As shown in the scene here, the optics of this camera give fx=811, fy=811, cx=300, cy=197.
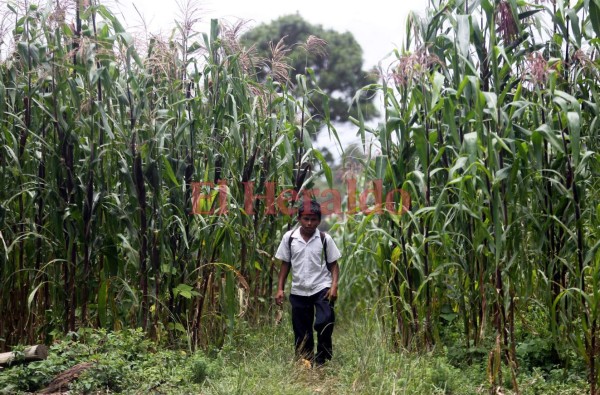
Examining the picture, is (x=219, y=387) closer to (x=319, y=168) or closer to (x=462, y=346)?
(x=462, y=346)

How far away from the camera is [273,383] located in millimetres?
4613

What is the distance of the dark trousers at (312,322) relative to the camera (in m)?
5.78

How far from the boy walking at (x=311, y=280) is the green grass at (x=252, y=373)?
303 millimetres

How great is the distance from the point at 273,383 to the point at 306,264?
136cm

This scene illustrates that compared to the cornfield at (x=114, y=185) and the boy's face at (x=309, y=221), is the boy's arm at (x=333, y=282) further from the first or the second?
the cornfield at (x=114, y=185)

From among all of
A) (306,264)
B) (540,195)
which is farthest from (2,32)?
(540,195)

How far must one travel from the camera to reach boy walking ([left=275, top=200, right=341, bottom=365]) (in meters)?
5.79

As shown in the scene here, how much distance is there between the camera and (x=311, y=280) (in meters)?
5.83

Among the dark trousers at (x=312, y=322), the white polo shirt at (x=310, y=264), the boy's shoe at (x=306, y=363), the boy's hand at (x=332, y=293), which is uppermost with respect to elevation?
the white polo shirt at (x=310, y=264)

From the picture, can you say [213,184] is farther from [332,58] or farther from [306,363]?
[332,58]

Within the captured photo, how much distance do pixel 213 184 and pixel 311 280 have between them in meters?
0.98

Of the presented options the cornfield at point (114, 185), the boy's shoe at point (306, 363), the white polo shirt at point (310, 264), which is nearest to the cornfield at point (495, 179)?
the white polo shirt at point (310, 264)

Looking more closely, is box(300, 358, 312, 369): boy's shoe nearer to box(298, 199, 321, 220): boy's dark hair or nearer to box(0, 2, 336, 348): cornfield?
box(0, 2, 336, 348): cornfield

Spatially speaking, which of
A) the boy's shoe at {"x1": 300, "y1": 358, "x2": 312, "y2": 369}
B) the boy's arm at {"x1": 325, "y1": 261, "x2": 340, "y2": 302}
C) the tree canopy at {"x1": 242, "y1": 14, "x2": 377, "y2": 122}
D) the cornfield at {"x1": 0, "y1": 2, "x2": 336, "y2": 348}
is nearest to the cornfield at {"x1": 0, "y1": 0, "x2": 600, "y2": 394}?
the cornfield at {"x1": 0, "y1": 2, "x2": 336, "y2": 348}
